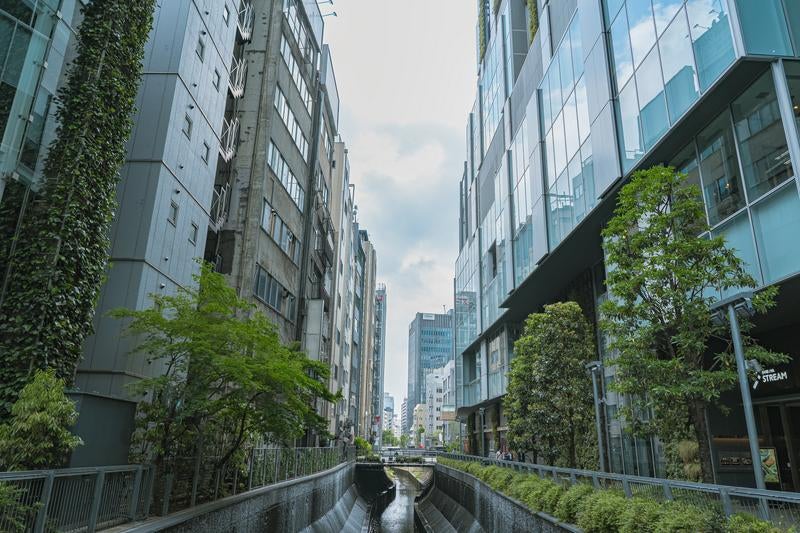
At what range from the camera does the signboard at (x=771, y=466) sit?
1767cm

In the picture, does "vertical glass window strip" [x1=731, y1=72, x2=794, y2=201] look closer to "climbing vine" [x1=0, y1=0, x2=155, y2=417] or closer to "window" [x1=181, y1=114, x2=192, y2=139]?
"climbing vine" [x1=0, y1=0, x2=155, y2=417]

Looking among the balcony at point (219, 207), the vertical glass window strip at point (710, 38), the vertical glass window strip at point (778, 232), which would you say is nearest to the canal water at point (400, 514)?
the balcony at point (219, 207)

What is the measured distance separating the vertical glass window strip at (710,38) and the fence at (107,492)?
58.8 ft

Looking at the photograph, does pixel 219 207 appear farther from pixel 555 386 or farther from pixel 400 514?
pixel 400 514

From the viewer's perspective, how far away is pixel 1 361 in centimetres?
1169

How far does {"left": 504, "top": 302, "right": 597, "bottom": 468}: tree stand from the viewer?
24031mm

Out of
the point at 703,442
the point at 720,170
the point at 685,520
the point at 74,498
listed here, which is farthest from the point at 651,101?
the point at 74,498

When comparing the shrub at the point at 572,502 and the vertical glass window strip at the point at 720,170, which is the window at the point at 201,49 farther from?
the shrub at the point at 572,502

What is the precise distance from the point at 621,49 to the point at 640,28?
1690 millimetres

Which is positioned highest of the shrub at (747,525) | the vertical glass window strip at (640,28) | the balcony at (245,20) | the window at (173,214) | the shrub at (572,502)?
the balcony at (245,20)

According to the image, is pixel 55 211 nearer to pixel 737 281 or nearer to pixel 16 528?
pixel 16 528

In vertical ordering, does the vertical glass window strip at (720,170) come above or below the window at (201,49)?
below

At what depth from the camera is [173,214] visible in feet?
62.7

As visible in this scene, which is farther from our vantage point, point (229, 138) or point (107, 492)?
point (229, 138)
